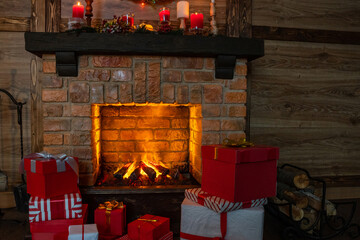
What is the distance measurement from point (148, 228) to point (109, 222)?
0.99ft

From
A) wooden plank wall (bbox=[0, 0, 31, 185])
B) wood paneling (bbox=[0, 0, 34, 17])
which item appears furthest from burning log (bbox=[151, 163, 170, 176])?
wood paneling (bbox=[0, 0, 34, 17])

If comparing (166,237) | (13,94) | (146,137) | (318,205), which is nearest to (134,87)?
(146,137)

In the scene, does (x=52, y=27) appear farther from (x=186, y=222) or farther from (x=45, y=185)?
(x=186, y=222)

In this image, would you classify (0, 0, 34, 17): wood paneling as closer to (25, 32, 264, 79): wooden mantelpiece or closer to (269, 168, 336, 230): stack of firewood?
(25, 32, 264, 79): wooden mantelpiece

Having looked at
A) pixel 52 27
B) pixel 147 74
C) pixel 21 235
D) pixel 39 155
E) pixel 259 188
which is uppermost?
pixel 52 27

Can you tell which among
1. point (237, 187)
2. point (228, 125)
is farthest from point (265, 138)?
point (237, 187)

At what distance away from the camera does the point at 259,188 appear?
1.49 m

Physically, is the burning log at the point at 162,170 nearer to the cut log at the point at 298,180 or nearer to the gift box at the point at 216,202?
the gift box at the point at 216,202

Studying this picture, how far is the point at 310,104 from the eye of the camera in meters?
2.50

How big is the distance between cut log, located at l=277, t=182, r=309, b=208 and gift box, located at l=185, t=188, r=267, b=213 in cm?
49

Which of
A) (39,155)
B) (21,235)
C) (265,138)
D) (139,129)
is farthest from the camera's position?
(265,138)

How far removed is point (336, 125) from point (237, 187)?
5.66 feet

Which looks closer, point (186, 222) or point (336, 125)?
point (186, 222)

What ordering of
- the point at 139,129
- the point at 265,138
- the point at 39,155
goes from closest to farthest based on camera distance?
the point at 39,155 < the point at 139,129 < the point at 265,138
